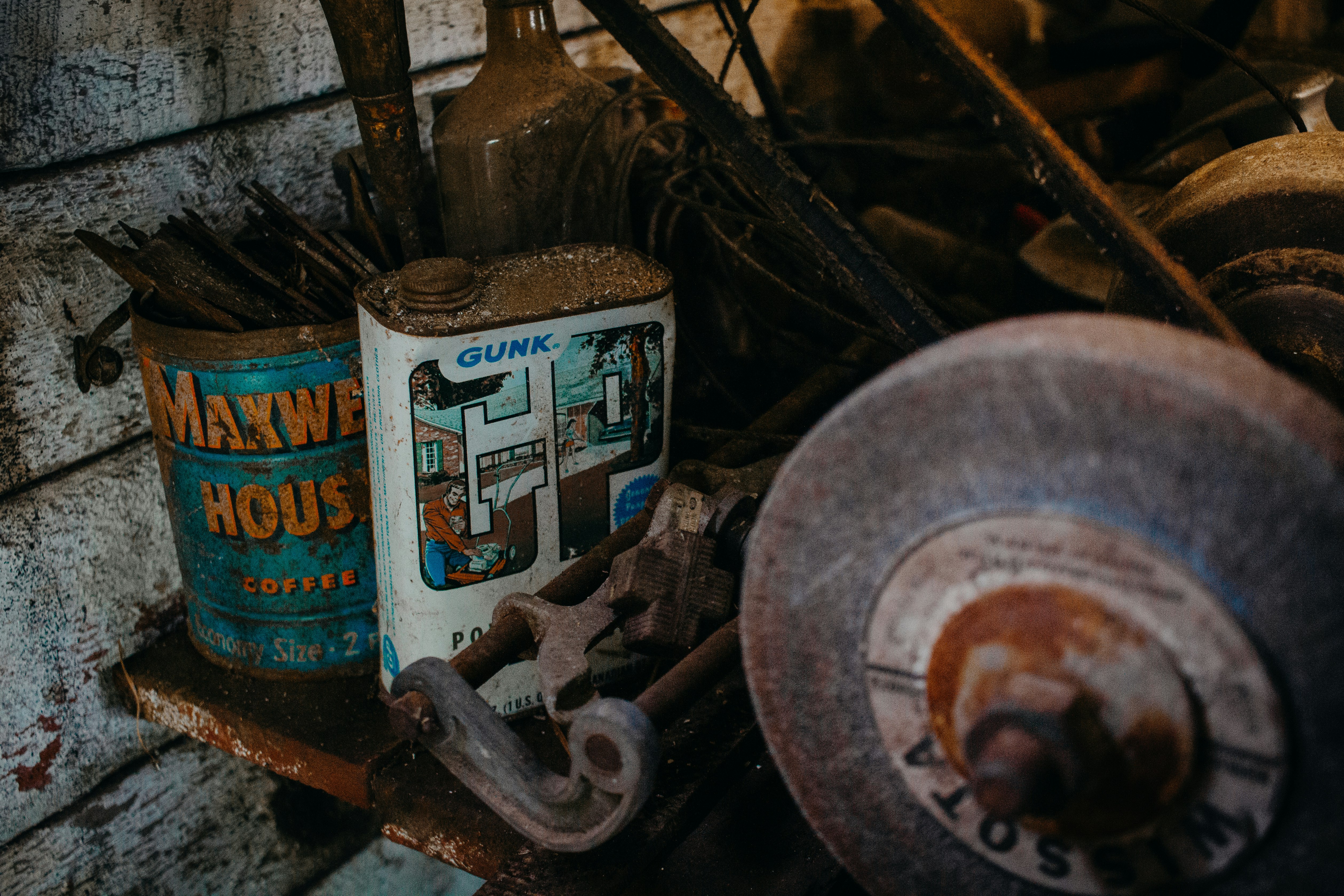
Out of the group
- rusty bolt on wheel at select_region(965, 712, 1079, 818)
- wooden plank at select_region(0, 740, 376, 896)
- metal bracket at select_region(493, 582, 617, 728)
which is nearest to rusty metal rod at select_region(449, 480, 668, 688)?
metal bracket at select_region(493, 582, 617, 728)

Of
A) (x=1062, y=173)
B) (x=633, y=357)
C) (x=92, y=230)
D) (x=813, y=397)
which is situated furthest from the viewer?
(x=813, y=397)

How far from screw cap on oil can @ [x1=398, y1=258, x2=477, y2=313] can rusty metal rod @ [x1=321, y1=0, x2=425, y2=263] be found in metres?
0.18

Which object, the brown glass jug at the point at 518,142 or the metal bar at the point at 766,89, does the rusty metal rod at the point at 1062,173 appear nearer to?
the brown glass jug at the point at 518,142

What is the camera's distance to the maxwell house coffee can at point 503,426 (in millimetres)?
798

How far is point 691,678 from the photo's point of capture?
2.33 ft

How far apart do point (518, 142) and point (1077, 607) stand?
0.73m

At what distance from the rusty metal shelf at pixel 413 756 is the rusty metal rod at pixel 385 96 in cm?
46

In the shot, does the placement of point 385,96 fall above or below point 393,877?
→ above

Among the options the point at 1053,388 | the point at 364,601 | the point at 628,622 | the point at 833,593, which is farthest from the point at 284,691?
the point at 1053,388

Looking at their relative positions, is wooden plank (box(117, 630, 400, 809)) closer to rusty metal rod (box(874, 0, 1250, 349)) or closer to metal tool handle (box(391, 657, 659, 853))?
metal tool handle (box(391, 657, 659, 853))

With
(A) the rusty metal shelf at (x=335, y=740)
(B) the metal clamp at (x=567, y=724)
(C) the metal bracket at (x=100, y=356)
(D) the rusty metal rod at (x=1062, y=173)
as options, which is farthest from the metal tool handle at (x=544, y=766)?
(C) the metal bracket at (x=100, y=356)

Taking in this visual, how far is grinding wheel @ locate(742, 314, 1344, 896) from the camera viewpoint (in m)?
0.43

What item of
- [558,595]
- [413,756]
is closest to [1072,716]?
[558,595]

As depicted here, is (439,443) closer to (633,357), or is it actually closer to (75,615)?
(633,357)
